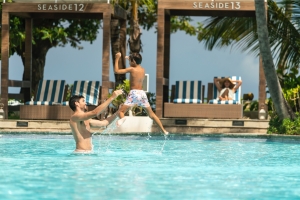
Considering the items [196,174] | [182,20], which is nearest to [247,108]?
[182,20]

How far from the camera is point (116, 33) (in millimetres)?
22000

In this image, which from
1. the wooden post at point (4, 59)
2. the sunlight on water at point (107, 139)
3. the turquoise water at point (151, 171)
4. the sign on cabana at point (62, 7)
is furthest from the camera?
the wooden post at point (4, 59)

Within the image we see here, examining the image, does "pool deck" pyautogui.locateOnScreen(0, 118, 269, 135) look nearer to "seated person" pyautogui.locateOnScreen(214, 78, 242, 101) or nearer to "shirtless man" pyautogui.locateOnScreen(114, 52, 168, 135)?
"seated person" pyautogui.locateOnScreen(214, 78, 242, 101)

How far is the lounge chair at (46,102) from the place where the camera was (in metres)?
18.2

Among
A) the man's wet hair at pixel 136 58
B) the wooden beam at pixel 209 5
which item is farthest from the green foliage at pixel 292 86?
the man's wet hair at pixel 136 58

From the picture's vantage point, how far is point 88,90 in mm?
18672

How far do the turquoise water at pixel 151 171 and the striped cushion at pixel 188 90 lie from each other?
364cm

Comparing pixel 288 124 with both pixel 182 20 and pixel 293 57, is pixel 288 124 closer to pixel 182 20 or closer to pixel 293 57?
pixel 293 57

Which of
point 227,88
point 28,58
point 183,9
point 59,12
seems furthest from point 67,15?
point 227,88

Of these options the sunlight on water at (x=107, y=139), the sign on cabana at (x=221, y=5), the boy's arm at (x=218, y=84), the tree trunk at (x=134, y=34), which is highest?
the sign on cabana at (x=221, y=5)

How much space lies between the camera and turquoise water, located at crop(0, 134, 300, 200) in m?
7.35

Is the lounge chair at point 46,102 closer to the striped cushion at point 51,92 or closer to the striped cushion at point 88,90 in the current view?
the striped cushion at point 51,92

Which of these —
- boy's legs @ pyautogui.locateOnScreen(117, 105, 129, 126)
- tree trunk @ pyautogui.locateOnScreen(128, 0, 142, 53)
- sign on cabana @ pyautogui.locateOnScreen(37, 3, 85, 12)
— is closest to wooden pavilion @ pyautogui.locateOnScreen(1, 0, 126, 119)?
sign on cabana @ pyautogui.locateOnScreen(37, 3, 85, 12)

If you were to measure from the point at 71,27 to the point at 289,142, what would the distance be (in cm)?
1117
